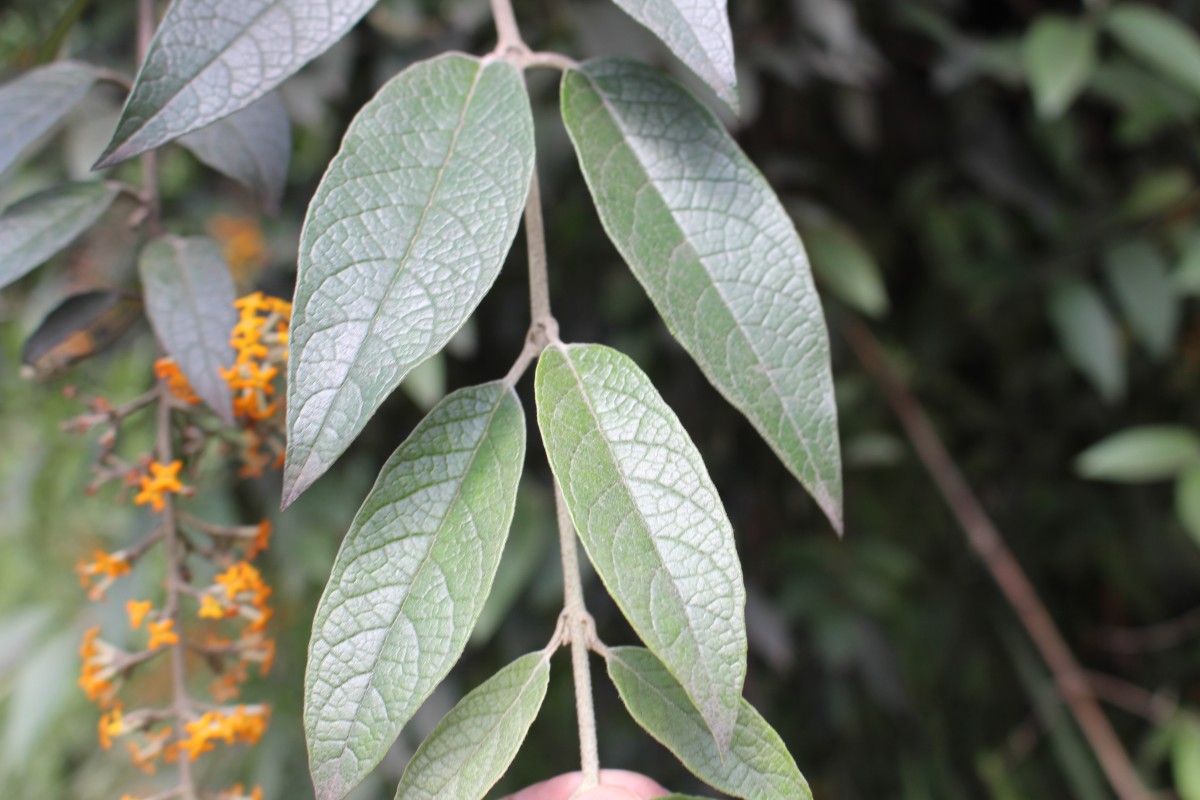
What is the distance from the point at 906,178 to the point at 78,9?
0.87m

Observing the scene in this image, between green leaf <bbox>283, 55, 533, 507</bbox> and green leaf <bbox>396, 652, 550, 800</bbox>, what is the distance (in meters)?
0.12

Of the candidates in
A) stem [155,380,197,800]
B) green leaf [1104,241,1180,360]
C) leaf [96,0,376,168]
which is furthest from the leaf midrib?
green leaf [1104,241,1180,360]

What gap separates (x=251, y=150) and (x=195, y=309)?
96 millimetres

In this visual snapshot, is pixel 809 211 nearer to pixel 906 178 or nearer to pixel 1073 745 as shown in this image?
pixel 906 178

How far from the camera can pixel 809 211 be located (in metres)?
0.95

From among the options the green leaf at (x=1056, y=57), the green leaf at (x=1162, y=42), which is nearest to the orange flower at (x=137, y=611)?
the green leaf at (x=1056, y=57)

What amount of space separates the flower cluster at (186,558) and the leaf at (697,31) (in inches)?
8.9

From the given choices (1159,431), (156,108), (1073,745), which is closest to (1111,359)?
(1159,431)

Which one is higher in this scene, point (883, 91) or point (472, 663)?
point (883, 91)

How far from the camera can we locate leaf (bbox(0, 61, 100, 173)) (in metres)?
0.49

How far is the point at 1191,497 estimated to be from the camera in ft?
3.04

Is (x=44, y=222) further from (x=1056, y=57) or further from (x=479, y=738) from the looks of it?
(x=1056, y=57)

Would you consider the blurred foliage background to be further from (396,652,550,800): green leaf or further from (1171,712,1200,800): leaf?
(396,652,550,800): green leaf

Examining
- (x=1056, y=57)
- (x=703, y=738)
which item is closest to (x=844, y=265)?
(x=1056, y=57)
